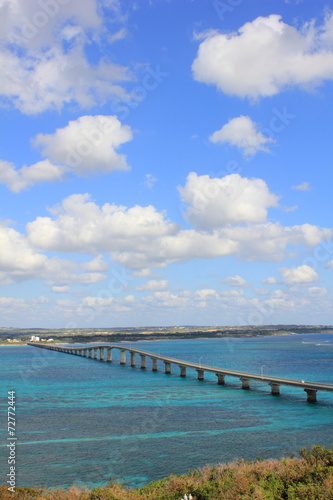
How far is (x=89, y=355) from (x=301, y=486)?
589 ft

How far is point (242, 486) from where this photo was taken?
22781mm

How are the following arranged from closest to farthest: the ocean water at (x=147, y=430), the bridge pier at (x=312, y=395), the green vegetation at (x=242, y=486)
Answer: the green vegetation at (x=242, y=486), the ocean water at (x=147, y=430), the bridge pier at (x=312, y=395)

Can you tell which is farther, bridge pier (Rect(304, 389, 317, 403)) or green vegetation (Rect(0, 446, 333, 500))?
bridge pier (Rect(304, 389, 317, 403))

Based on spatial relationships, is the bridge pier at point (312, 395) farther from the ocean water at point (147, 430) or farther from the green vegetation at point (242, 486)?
the green vegetation at point (242, 486)

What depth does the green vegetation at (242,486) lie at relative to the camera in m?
21.6

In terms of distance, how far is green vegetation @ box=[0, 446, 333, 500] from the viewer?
2164 centimetres

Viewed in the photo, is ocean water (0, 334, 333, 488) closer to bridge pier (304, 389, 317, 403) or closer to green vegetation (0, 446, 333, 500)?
bridge pier (304, 389, 317, 403)

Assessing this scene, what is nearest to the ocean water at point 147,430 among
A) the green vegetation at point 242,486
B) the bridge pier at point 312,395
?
the bridge pier at point 312,395

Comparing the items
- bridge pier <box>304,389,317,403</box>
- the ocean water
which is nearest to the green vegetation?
the ocean water

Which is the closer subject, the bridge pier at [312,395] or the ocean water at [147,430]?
the ocean water at [147,430]

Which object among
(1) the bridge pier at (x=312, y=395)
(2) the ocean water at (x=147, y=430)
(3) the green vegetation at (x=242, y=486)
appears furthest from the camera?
(1) the bridge pier at (x=312, y=395)

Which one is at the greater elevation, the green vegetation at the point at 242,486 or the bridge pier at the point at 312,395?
the green vegetation at the point at 242,486

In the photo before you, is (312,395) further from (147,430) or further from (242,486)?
(242,486)

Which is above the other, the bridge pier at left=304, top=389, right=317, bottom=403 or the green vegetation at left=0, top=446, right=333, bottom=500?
the green vegetation at left=0, top=446, right=333, bottom=500
